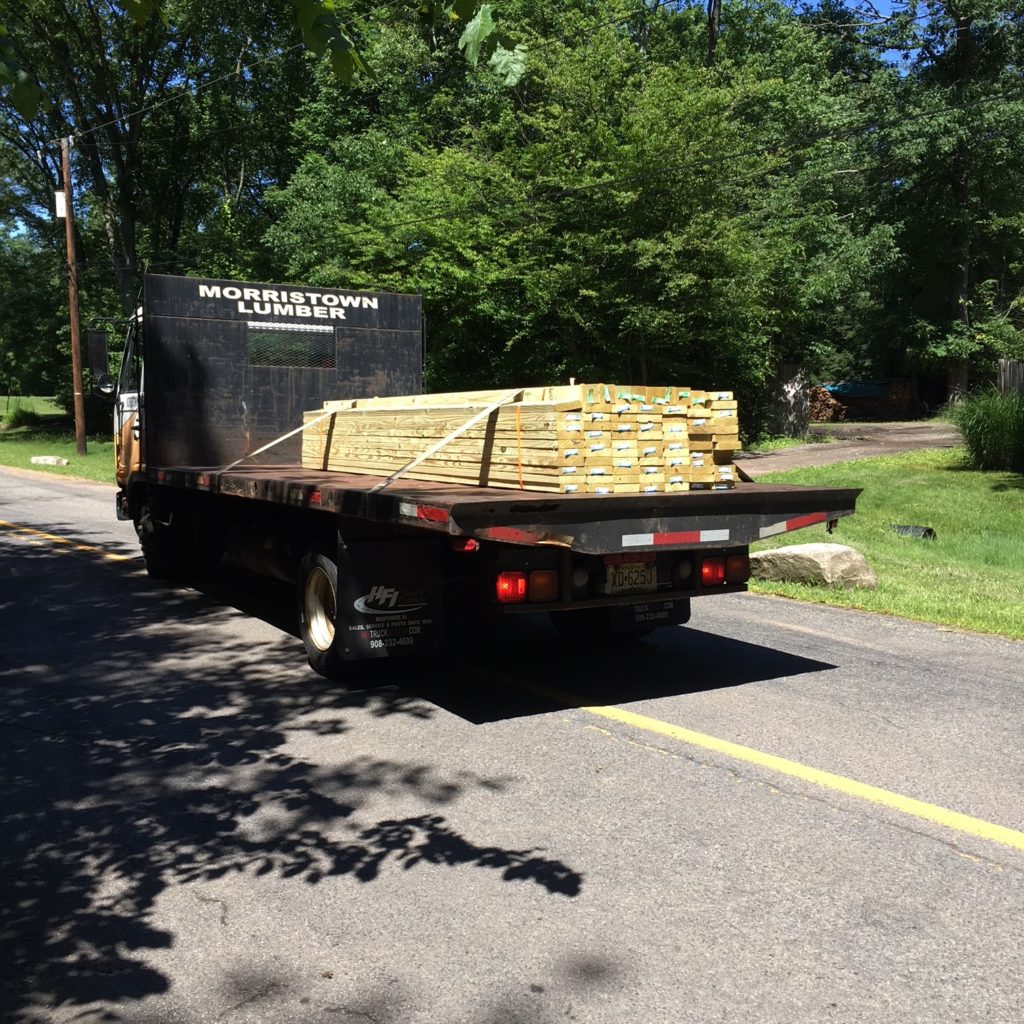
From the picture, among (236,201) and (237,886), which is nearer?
(237,886)

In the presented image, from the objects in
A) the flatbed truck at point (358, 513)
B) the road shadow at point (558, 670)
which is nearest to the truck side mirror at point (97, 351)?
the flatbed truck at point (358, 513)

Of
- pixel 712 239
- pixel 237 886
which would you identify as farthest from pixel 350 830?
pixel 712 239

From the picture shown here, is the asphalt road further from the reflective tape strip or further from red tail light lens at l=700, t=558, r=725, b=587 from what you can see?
the reflective tape strip

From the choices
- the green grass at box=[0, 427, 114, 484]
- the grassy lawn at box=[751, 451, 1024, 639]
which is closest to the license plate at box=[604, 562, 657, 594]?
the grassy lawn at box=[751, 451, 1024, 639]

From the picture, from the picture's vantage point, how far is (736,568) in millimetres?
6562

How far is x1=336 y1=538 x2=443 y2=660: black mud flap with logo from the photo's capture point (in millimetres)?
6102

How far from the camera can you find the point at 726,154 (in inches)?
884

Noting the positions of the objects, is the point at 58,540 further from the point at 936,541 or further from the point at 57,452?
the point at 57,452

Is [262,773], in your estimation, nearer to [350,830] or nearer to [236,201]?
[350,830]

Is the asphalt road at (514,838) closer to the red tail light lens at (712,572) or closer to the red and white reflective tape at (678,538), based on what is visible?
the red tail light lens at (712,572)

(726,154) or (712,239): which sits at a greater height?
(726,154)

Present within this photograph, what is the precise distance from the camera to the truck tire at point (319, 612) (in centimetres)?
661

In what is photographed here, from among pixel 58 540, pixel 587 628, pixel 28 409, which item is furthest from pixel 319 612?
pixel 28 409

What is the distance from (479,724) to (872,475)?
587 inches
